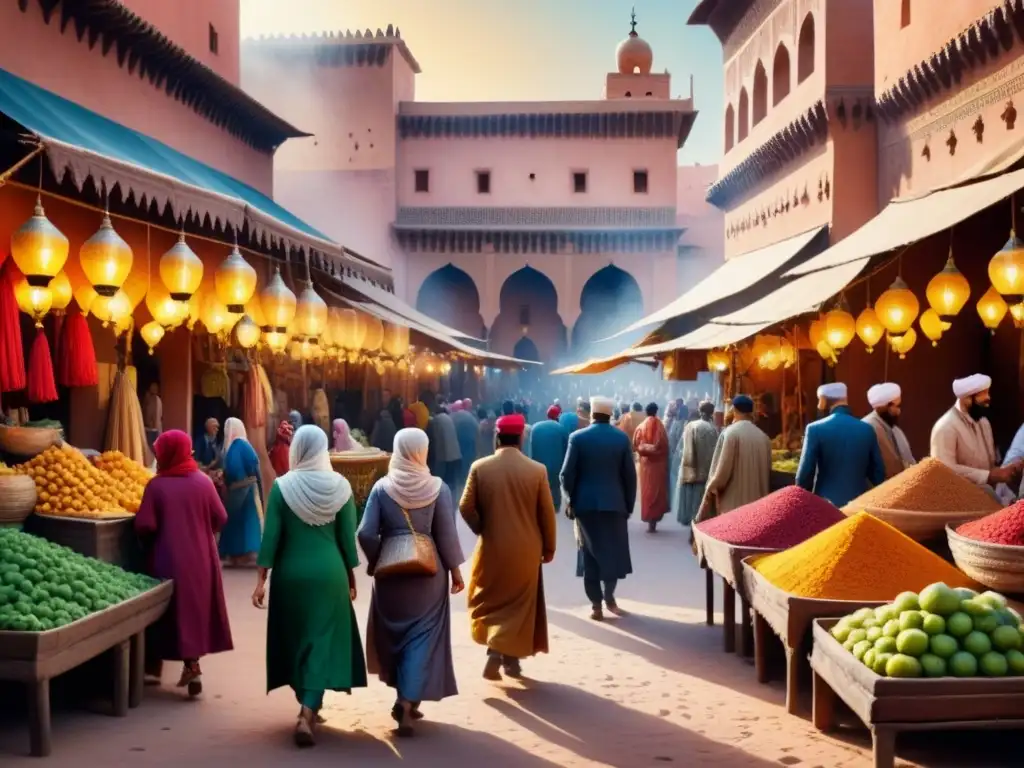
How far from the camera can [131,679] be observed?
562 cm

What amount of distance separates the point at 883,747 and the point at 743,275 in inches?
490

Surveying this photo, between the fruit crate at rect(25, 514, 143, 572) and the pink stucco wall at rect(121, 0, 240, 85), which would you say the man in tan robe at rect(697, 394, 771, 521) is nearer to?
the fruit crate at rect(25, 514, 143, 572)

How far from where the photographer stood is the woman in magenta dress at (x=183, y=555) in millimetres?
5781

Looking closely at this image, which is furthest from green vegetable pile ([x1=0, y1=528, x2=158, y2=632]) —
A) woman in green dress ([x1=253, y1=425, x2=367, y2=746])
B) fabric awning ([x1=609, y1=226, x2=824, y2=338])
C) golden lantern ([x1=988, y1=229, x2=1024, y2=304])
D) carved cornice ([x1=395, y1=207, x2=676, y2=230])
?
carved cornice ([x1=395, y1=207, x2=676, y2=230])

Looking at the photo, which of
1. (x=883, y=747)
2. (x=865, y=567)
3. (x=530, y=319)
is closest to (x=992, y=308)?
(x=865, y=567)

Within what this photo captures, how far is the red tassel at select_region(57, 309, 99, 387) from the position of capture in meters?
8.85

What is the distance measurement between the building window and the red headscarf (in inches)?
1127

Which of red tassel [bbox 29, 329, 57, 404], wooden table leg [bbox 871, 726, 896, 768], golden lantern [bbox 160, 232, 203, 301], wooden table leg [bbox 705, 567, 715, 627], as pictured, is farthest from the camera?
red tassel [bbox 29, 329, 57, 404]

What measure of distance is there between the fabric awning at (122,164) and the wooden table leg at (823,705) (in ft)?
15.8

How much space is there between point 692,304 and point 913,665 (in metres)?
11.8

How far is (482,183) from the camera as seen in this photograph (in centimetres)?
3400

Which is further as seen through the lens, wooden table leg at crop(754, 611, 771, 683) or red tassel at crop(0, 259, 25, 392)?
red tassel at crop(0, 259, 25, 392)

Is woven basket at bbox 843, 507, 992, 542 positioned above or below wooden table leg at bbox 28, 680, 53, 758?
above

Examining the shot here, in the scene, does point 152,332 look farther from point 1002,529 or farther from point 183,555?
point 1002,529
